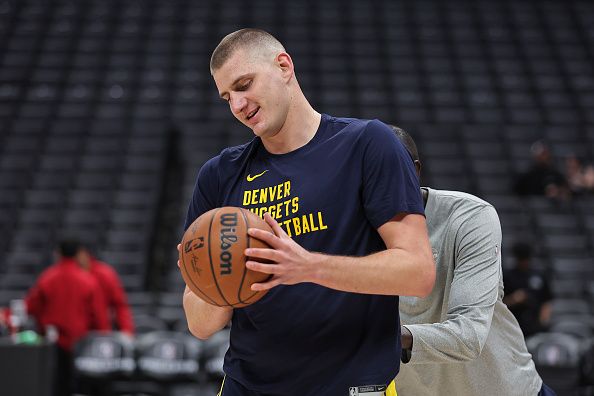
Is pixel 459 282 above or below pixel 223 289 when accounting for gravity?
below

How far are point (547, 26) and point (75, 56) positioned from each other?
8135mm

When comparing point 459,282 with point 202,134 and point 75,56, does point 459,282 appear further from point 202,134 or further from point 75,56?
point 75,56

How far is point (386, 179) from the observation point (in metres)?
2.38

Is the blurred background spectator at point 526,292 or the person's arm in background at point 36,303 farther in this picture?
the person's arm in background at point 36,303

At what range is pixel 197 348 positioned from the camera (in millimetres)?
8188

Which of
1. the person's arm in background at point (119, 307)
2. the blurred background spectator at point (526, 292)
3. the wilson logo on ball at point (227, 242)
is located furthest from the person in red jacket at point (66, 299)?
the wilson logo on ball at point (227, 242)

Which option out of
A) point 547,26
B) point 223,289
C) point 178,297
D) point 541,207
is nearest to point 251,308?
point 223,289

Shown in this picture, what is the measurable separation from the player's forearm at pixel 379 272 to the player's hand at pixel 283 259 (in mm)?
28

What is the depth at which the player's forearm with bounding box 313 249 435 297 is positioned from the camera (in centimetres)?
217

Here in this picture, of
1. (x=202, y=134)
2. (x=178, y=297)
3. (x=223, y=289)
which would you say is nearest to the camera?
(x=223, y=289)

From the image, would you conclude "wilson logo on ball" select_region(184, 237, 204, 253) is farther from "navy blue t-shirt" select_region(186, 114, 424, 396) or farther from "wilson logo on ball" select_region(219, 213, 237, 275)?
"navy blue t-shirt" select_region(186, 114, 424, 396)

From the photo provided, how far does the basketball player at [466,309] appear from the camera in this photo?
289cm

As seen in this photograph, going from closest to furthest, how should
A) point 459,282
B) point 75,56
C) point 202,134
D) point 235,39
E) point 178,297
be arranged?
point 235,39 → point 459,282 → point 178,297 → point 202,134 → point 75,56

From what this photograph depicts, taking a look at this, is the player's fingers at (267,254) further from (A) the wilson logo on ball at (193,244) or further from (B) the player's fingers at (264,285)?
(A) the wilson logo on ball at (193,244)
